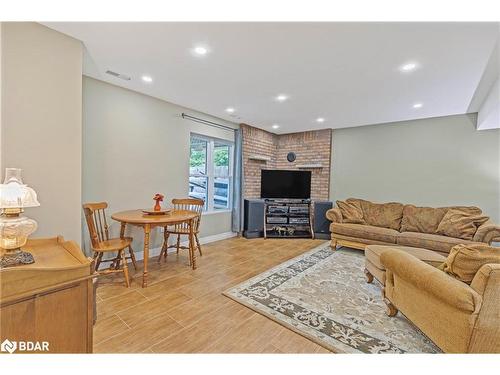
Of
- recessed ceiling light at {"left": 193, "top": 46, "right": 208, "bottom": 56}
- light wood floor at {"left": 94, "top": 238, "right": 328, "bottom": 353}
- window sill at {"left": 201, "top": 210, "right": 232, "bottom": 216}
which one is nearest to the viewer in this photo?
light wood floor at {"left": 94, "top": 238, "right": 328, "bottom": 353}

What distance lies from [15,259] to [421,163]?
5.67 m

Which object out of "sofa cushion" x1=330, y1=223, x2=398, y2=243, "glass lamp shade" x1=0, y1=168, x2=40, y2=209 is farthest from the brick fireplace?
"glass lamp shade" x1=0, y1=168, x2=40, y2=209

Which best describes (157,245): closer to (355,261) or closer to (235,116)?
(235,116)

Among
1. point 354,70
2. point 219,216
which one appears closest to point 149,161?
point 219,216

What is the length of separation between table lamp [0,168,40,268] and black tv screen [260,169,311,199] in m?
4.47

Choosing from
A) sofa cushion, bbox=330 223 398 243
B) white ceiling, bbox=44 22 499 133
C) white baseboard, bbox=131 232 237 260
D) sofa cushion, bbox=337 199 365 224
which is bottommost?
white baseboard, bbox=131 232 237 260

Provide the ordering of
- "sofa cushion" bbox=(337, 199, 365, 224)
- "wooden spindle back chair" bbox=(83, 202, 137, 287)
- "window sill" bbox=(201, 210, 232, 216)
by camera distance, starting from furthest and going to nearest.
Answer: "window sill" bbox=(201, 210, 232, 216) → "sofa cushion" bbox=(337, 199, 365, 224) → "wooden spindle back chair" bbox=(83, 202, 137, 287)

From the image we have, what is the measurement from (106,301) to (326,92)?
11.9ft

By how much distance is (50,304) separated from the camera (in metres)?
1.08

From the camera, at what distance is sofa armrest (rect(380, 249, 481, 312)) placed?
4.54 ft

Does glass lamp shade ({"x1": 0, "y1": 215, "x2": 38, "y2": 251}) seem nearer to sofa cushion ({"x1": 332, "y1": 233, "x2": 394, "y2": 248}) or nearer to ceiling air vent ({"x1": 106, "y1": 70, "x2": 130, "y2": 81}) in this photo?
ceiling air vent ({"x1": 106, "y1": 70, "x2": 130, "y2": 81})

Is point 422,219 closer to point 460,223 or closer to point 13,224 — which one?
point 460,223

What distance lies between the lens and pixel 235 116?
459cm

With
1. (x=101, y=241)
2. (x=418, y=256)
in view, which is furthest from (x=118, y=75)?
(x=418, y=256)
